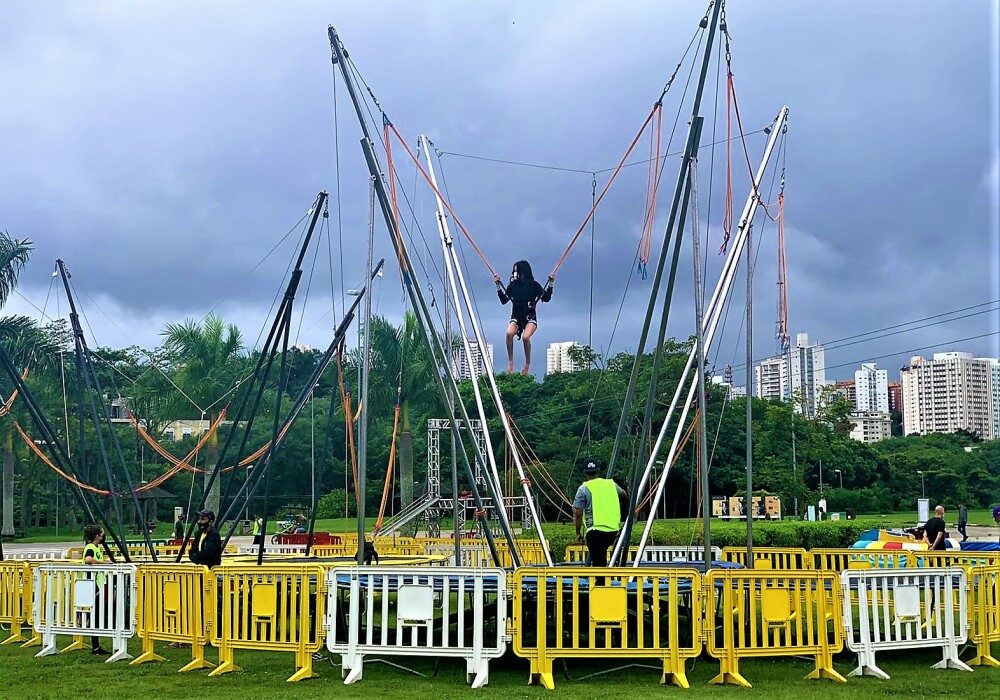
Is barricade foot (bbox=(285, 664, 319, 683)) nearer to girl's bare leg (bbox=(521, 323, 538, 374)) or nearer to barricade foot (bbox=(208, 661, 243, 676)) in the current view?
barricade foot (bbox=(208, 661, 243, 676))

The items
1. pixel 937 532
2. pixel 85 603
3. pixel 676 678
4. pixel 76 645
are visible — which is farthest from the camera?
pixel 937 532

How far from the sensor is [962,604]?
11.4 meters

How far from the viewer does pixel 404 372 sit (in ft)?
150

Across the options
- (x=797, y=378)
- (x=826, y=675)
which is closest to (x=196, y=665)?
(x=826, y=675)

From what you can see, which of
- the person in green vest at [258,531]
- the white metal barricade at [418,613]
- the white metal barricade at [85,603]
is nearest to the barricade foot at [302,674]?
the white metal barricade at [418,613]

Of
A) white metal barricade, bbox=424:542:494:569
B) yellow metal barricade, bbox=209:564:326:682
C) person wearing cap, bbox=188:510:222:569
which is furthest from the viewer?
white metal barricade, bbox=424:542:494:569

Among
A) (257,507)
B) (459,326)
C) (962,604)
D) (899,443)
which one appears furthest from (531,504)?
(899,443)

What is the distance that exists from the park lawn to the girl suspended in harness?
578 centimetres

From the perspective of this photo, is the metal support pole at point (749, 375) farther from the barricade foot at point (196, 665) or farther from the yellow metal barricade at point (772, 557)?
the barricade foot at point (196, 665)

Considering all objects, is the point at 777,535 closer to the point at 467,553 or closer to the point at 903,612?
the point at 467,553

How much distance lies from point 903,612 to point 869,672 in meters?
0.70

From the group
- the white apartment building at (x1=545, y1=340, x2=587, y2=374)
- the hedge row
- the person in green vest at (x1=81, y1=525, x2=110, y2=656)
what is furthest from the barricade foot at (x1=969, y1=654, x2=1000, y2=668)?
the white apartment building at (x1=545, y1=340, x2=587, y2=374)

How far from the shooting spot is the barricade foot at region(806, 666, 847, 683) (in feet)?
34.9

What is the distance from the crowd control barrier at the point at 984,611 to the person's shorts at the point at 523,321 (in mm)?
7008
